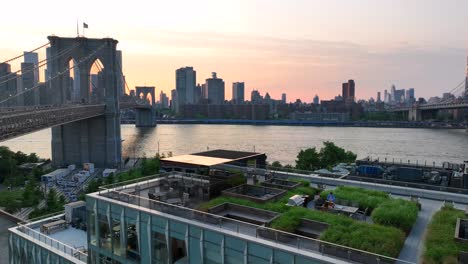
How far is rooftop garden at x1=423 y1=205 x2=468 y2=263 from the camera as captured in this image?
546 centimetres

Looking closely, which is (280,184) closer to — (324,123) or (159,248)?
(159,248)

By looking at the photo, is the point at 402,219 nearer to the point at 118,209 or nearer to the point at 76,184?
the point at 118,209

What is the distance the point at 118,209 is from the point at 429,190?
8085mm

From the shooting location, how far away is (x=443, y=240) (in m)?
6.14

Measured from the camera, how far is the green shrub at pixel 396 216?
22.7 ft

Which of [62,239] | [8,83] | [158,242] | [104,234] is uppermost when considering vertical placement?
[8,83]

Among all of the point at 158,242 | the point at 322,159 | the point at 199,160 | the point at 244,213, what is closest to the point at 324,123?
the point at 322,159

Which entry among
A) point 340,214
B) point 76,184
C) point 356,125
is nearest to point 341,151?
point 76,184

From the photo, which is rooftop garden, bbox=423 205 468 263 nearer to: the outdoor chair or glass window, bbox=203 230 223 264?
→ the outdoor chair

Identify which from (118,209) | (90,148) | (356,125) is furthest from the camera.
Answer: (356,125)

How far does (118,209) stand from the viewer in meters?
7.94

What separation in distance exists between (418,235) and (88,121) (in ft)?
145

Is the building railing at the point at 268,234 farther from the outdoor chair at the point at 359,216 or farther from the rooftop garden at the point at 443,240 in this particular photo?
the outdoor chair at the point at 359,216

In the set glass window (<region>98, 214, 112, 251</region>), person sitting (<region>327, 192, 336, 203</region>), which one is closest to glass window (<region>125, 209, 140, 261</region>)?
glass window (<region>98, 214, 112, 251</region>)
